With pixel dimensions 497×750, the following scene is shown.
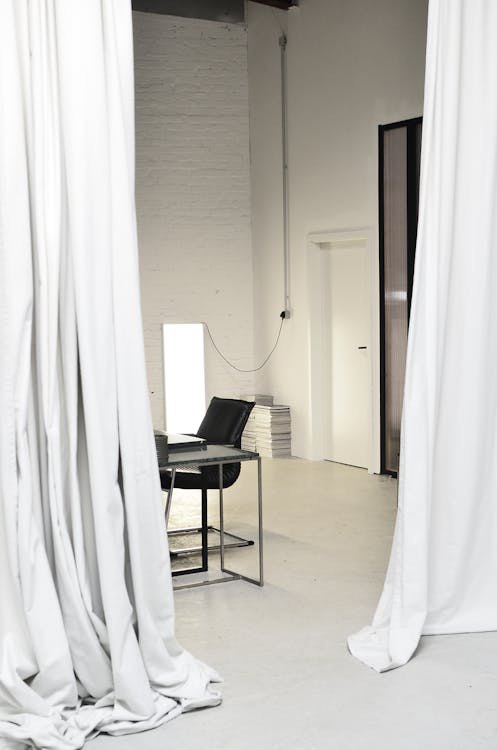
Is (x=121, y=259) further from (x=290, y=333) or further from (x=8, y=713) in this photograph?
(x=290, y=333)

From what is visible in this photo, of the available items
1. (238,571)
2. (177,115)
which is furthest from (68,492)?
(177,115)

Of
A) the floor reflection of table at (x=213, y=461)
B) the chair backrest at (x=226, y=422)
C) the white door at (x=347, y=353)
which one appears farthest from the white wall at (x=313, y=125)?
the floor reflection of table at (x=213, y=461)

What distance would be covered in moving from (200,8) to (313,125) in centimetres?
201

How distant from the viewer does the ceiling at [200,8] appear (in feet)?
32.3

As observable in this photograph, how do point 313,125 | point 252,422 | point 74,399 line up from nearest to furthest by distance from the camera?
point 74,399 < point 313,125 < point 252,422

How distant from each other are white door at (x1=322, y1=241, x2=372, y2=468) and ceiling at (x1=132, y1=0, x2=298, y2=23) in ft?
9.24

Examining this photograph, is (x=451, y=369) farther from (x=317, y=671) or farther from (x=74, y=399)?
(x=74, y=399)

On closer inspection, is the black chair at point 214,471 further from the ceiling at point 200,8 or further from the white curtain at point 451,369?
the ceiling at point 200,8

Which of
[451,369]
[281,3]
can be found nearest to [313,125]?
[281,3]

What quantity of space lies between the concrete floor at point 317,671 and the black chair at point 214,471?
31cm

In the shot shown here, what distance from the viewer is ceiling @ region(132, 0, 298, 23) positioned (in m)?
9.86

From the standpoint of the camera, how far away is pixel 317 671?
12.7ft

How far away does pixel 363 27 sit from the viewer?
840 cm

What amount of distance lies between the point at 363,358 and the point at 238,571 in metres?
3.67
